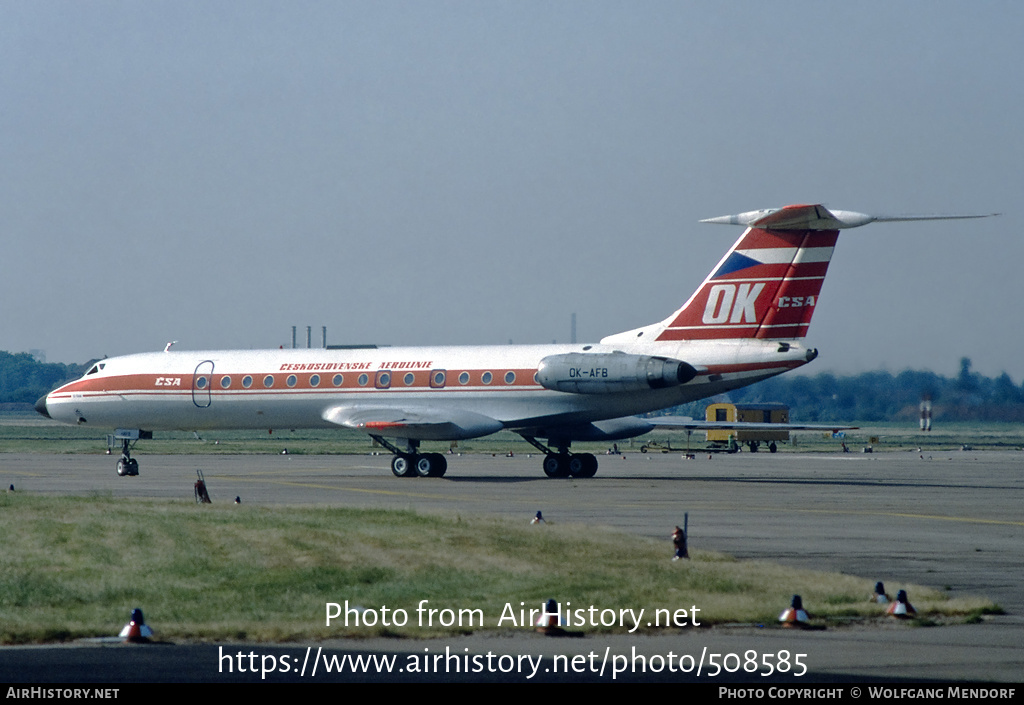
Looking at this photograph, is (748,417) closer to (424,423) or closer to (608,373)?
(424,423)

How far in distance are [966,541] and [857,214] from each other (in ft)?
42.2

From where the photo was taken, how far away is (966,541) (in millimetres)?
18750

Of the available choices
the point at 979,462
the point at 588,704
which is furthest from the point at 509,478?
the point at 588,704

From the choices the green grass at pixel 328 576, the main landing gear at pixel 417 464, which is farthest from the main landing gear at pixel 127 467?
the green grass at pixel 328 576

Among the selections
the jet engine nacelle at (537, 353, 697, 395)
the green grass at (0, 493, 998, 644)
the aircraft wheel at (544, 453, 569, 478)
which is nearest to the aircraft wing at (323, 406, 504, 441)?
the jet engine nacelle at (537, 353, 697, 395)

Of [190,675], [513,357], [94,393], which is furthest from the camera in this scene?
→ [94,393]

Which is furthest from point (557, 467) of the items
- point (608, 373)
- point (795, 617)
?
point (795, 617)

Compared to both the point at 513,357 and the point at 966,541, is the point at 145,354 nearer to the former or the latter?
the point at 513,357

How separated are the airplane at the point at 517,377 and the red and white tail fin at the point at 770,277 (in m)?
0.03

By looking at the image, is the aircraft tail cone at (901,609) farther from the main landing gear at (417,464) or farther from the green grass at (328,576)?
the main landing gear at (417,464)

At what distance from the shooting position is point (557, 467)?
119 ft

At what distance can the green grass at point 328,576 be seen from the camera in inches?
454

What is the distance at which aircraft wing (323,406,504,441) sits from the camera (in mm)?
34625

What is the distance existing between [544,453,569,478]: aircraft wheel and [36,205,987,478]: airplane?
0.03 m
